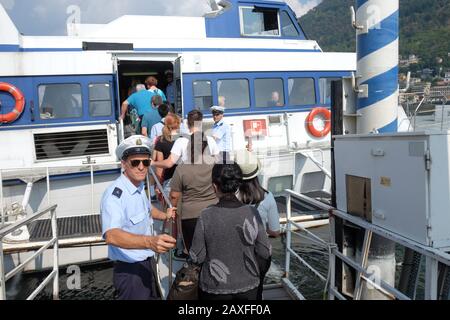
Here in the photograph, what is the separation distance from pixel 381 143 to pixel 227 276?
4.97 feet

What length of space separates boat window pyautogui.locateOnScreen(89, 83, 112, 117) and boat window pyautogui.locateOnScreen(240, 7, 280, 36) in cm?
343

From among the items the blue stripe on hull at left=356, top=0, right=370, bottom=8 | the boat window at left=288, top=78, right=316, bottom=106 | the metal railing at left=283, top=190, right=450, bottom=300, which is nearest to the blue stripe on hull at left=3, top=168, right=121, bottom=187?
the metal railing at left=283, top=190, right=450, bottom=300

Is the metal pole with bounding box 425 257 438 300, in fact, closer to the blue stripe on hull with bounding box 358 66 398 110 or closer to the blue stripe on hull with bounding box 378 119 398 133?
the blue stripe on hull with bounding box 378 119 398 133

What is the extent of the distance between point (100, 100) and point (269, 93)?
11.3ft

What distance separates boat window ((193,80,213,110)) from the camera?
7.67m

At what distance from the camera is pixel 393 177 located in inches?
110

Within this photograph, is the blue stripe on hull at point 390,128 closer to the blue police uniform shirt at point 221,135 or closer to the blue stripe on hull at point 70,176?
the blue police uniform shirt at point 221,135

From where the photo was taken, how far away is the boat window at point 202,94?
302 inches

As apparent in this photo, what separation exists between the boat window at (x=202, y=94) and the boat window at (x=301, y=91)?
1.85m

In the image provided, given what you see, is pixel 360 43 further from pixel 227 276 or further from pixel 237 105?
pixel 237 105

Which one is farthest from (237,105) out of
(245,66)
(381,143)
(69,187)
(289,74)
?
(381,143)

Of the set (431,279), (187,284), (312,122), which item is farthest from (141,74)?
(431,279)
